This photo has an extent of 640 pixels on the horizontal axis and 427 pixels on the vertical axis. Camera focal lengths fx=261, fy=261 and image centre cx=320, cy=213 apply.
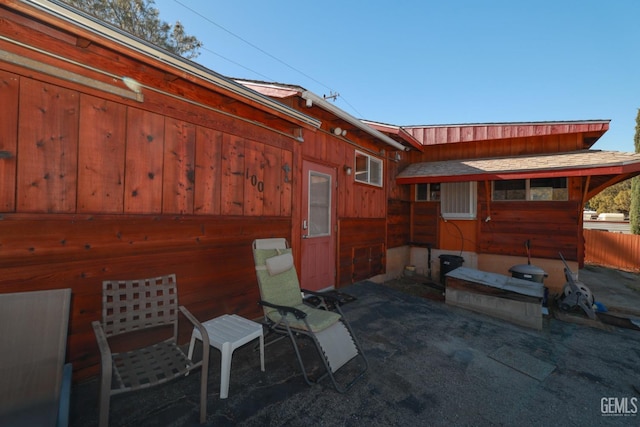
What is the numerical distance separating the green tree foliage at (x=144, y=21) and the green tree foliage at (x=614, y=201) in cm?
3214

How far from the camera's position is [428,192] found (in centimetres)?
755

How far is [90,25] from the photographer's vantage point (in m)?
1.79

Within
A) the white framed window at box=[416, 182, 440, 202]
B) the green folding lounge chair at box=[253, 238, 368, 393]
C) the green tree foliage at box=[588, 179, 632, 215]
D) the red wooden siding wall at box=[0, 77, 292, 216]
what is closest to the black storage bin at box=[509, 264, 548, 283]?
the white framed window at box=[416, 182, 440, 202]

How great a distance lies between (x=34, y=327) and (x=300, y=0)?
32.6ft

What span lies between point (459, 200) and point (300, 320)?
6.24 m

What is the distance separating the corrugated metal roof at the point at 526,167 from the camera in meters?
4.86

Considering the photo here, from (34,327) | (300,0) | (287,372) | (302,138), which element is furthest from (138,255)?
(300,0)

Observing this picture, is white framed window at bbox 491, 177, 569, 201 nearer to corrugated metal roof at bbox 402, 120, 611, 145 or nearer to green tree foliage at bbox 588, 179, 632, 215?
corrugated metal roof at bbox 402, 120, 611, 145

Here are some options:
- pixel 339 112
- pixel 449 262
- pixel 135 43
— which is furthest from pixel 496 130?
pixel 135 43

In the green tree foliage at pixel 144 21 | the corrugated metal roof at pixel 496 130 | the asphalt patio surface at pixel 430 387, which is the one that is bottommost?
the asphalt patio surface at pixel 430 387

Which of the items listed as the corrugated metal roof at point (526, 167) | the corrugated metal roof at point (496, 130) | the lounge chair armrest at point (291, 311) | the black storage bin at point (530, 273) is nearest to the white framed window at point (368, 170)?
the corrugated metal roof at point (526, 167)

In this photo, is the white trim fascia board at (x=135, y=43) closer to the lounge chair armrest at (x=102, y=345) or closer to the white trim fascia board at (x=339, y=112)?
the white trim fascia board at (x=339, y=112)

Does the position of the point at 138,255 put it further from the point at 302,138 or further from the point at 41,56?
the point at 302,138

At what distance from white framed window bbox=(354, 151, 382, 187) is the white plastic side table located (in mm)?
3923
